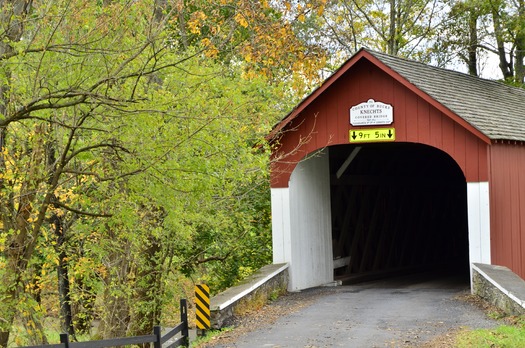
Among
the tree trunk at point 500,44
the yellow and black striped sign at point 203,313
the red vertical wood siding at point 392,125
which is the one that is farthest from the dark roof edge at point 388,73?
the tree trunk at point 500,44

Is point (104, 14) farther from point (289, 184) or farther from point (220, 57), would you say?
point (220, 57)

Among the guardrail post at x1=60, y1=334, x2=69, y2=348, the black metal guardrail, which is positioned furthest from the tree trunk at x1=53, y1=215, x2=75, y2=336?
the guardrail post at x1=60, y1=334, x2=69, y2=348

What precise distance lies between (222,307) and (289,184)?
4222 mm

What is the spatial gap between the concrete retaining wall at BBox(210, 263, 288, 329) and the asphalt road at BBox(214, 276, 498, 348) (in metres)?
0.57

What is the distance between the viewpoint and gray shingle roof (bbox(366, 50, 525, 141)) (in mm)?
13641

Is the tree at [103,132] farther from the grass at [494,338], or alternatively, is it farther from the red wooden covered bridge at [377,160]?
the grass at [494,338]

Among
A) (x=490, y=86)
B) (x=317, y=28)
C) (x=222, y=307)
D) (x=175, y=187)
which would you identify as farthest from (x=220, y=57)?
(x=175, y=187)

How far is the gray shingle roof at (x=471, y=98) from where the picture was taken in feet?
44.8

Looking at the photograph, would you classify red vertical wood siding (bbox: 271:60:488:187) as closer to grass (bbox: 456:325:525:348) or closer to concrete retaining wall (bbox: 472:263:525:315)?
concrete retaining wall (bbox: 472:263:525:315)

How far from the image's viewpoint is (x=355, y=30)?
106ft

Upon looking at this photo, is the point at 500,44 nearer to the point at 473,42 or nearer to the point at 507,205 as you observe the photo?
the point at 473,42

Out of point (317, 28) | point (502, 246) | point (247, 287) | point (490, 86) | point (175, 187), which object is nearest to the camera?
point (175, 187)

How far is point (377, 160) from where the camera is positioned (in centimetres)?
1833

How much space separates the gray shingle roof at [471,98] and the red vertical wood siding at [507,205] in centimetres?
31
